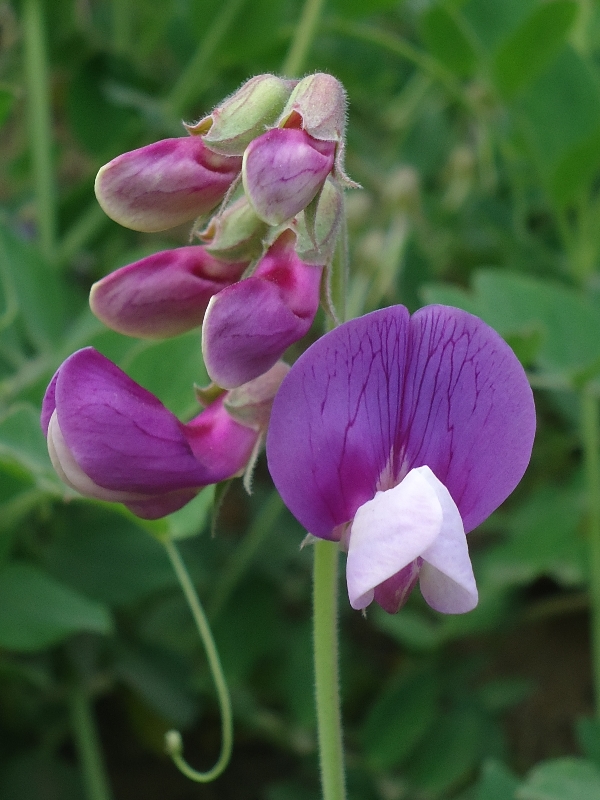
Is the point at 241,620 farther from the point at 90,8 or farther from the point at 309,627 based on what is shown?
the point at 90,8

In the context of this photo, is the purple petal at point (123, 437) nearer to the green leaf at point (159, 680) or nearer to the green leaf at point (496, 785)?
the green leaf at point (496, 785)

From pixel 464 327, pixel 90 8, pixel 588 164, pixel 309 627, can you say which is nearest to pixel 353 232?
pixel 588 164

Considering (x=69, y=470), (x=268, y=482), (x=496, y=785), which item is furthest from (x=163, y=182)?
(x=268, y=482)

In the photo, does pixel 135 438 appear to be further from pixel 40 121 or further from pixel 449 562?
pixel 40 121

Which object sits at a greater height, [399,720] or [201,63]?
[201,63]

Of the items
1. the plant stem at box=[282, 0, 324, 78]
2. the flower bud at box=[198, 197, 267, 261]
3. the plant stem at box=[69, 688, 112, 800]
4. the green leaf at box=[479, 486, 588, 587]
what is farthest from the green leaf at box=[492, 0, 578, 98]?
the plant stem at box=[69, 688, 112, 800]
